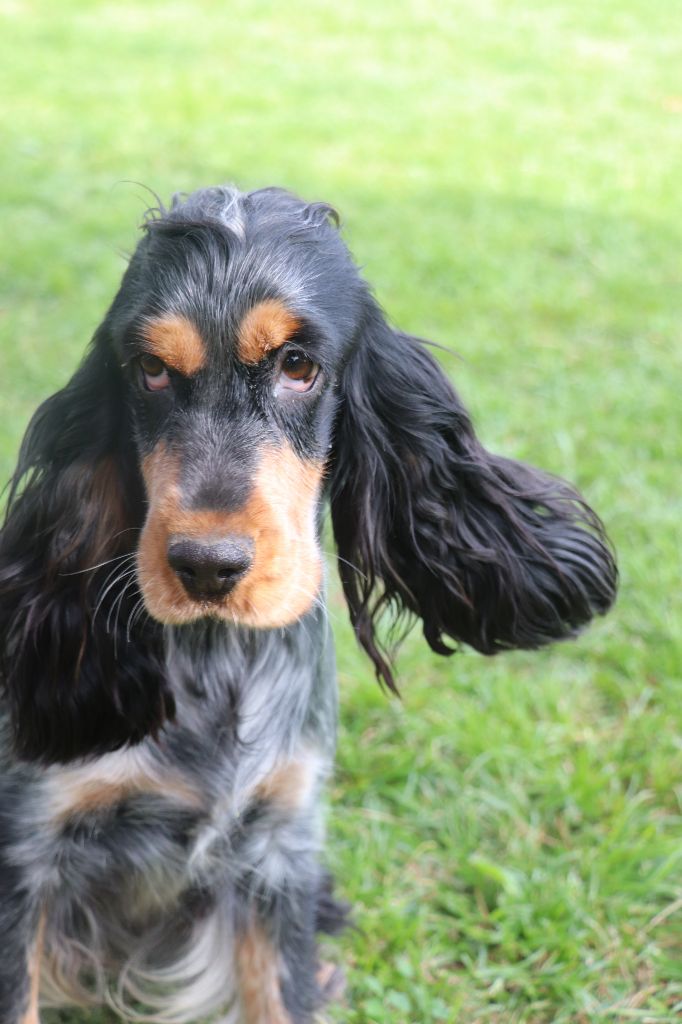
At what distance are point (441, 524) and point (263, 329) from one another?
0.74m

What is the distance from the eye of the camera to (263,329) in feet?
7.04

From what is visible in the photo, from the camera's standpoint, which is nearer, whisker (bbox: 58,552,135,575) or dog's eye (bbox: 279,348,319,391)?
dog's eye (bbox: 279,348,319,391)

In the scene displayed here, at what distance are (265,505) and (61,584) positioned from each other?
0.66m

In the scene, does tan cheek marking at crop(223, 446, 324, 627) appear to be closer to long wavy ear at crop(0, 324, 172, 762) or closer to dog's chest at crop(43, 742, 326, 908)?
long wavy ear at crop(0, 324, 172, 762)

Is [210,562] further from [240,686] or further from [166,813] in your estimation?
[166,813]

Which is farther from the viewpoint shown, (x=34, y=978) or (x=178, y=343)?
(x=34, y=978)

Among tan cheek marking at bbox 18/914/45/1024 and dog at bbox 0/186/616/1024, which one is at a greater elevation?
dog at bbox 0/186/616/1024

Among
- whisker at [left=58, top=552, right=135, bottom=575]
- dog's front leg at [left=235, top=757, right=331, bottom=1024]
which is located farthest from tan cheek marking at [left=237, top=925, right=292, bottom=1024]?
whisker at [left=58, top=552, right=135, bottom=575]

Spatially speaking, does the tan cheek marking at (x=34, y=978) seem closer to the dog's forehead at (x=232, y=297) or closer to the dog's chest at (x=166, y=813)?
the dog's chest at (x=166, y=813)

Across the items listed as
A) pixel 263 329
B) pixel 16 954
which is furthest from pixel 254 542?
pixel 16 954

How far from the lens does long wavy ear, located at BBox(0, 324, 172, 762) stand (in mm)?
2465

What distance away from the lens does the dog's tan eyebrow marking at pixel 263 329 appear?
214cm

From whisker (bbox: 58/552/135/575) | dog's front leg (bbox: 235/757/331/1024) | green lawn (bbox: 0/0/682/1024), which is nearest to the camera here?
whisker (bbox: 58/552/135/575)

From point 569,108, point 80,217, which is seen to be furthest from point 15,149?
point 569,108
